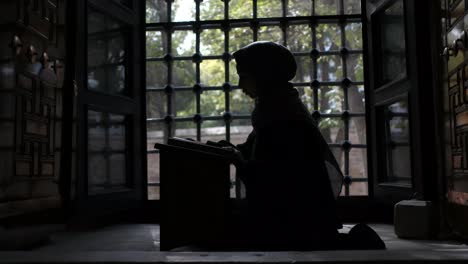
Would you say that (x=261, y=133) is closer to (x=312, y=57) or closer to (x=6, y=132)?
(x=6, y=132)

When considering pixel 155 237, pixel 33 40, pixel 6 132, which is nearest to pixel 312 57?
pixel 155 237

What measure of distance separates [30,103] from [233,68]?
5.91 ft

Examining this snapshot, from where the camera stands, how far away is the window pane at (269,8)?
388 centimetres

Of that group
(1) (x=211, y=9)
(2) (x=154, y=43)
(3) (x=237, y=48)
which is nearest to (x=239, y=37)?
(3) (x=237, y=48)

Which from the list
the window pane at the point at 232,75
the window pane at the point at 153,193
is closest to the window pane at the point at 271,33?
the window pane at the point at 232,75

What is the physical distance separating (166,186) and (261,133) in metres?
0.48

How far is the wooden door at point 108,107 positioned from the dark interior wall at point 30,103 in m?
0.20

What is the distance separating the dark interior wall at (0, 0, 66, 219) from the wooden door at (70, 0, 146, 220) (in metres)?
0.20

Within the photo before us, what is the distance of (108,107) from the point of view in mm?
3223

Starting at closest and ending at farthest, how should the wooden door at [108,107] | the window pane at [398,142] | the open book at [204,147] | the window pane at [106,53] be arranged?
the open book at [204,147], the wooden door at [108,107], the window pane at [398,142], the window pane at [106,53]

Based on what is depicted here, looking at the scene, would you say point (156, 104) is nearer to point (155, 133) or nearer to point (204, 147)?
point (155, 133)

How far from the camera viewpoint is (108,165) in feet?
11.0

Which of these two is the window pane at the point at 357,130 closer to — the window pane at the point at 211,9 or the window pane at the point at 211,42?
the window pane at the point at 211,42

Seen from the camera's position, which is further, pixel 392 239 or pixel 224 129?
pixel 224 129
